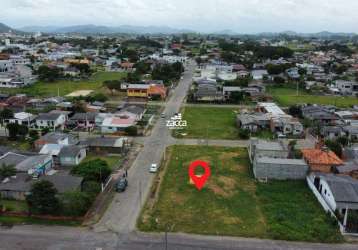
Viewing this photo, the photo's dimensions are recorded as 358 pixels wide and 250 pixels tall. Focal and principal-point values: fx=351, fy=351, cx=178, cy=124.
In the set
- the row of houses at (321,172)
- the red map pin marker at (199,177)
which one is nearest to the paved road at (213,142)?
the row of houses at (321,172)

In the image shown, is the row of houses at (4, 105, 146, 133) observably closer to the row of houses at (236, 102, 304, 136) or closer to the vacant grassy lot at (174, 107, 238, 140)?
the vacant grassy lot at (174, 107, 238, 140)

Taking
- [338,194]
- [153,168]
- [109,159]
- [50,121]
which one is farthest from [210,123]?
[338,194]

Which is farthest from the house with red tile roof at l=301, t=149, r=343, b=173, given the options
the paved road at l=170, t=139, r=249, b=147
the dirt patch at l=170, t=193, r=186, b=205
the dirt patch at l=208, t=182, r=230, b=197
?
the dirt patch at l=170, t=193, r=186, b=205

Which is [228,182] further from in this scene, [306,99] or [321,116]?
[306,99]

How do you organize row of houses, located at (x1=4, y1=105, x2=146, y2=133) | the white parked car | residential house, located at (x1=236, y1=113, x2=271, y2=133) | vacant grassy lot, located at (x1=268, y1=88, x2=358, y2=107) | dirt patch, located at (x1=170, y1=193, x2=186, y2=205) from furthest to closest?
1. vacant grassy lot, located at (x1=268, y1=88, x2=358, y2=107)
2. residential house, located at (x1=236, y1=113, x2=271, y2=133)
3. row of houses, located at (x1=4, y1=105, x2=146, y2=133)
4. the white parked car
5. dirt patch, located at (x1=170, y1=193, x2=186, y2=205)

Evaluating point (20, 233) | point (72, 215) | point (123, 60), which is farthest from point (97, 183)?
point (123, 60)

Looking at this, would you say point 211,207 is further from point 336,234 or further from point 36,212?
point 36,212
